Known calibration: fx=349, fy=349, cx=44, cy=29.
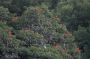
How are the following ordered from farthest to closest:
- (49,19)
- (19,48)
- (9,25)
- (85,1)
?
(85,1) < (49,19) < (9,25) < (19,48)

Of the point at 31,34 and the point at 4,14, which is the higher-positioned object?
the point at 4,14

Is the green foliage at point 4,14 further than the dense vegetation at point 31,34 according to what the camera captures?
Yes

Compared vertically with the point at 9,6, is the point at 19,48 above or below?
below

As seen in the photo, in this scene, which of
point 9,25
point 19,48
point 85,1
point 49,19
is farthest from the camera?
point 85,1

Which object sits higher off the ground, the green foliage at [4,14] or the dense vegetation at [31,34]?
the green foliage at [4,14]

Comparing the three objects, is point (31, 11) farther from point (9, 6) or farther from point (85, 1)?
point (85, 1)

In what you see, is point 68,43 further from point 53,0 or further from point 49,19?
point 53,0

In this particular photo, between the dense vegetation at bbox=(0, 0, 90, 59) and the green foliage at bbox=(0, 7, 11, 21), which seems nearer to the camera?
the dense vegetation at bbox=(0, 0, 90, 59)

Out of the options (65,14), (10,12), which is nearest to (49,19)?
(10,12)

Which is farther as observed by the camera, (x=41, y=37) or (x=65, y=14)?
(x=65, y=14)

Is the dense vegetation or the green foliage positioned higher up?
the green foliage
